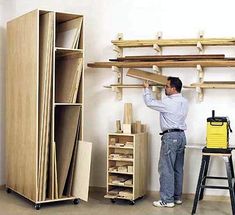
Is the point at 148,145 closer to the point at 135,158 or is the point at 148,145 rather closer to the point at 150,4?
the point at 135,158

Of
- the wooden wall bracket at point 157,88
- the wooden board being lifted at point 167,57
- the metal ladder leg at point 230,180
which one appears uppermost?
the wooden board being lifted at point 167,57

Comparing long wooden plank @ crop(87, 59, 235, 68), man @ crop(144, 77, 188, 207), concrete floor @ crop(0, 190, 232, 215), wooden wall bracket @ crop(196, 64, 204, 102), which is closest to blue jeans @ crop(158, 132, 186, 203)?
man @ crop(144, 77, 188, 207)

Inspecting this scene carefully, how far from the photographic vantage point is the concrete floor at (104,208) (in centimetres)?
506

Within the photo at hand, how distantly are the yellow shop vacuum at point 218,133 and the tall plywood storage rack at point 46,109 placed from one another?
4.71 ft

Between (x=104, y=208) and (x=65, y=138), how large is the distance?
0.98 m

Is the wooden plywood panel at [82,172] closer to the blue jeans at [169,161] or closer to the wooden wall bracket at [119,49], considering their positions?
the blue jeans at [169,161]

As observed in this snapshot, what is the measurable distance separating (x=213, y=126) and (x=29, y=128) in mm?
2163

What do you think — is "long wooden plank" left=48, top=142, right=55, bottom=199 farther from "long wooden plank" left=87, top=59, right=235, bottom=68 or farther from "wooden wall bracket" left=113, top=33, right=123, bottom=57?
"wooden wall bracket" left=113, top=33, right=123, bottom=57

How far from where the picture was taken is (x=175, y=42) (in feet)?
18.3

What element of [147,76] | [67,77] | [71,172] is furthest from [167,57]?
[71,172]

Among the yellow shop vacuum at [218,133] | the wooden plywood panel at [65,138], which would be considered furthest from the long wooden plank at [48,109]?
the yellow shop vacuum at [218,133]

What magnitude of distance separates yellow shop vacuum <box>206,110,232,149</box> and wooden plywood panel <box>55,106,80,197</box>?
1.60 meters

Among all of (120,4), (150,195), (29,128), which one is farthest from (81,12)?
(150,195)

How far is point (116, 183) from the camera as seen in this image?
17.9ft
